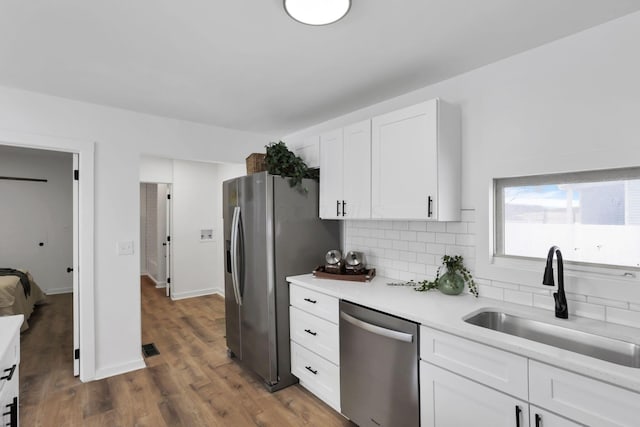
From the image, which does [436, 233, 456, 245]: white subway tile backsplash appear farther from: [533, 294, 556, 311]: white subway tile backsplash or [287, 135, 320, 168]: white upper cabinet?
[287, 135, 320, 168]: white upper cabinet

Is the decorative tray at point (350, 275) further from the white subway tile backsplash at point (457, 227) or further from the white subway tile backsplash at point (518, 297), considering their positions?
the white subway tile backsplash at point (518, 297)

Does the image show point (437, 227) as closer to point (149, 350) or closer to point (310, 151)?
point (310, 151)

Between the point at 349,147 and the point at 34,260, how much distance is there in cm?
601

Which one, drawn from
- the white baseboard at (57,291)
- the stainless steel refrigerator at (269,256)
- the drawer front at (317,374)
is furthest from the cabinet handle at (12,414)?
the white baseboard at (57,291)

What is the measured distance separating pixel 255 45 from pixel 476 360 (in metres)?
2.00

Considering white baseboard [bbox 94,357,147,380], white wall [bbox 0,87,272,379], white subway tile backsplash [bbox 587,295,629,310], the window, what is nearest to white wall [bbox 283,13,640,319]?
white subway tile backsplash [bbox 587,295,629,310]

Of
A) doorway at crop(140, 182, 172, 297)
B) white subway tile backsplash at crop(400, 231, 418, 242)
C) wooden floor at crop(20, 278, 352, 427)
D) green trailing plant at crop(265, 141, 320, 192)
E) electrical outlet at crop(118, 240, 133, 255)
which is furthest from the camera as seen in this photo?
doorway at crop(140, 182, 172, 297)

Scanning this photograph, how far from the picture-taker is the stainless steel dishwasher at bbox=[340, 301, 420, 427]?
1.77m

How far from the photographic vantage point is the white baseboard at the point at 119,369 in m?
2.81

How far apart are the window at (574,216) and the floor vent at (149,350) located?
131 inches

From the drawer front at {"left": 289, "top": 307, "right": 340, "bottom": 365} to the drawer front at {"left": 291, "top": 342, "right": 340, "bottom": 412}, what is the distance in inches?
2.1

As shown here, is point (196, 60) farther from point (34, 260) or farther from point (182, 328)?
point (34, 260)

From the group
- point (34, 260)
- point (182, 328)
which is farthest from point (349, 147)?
point (34, 260)

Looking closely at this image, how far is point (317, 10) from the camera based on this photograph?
4.83 feet
